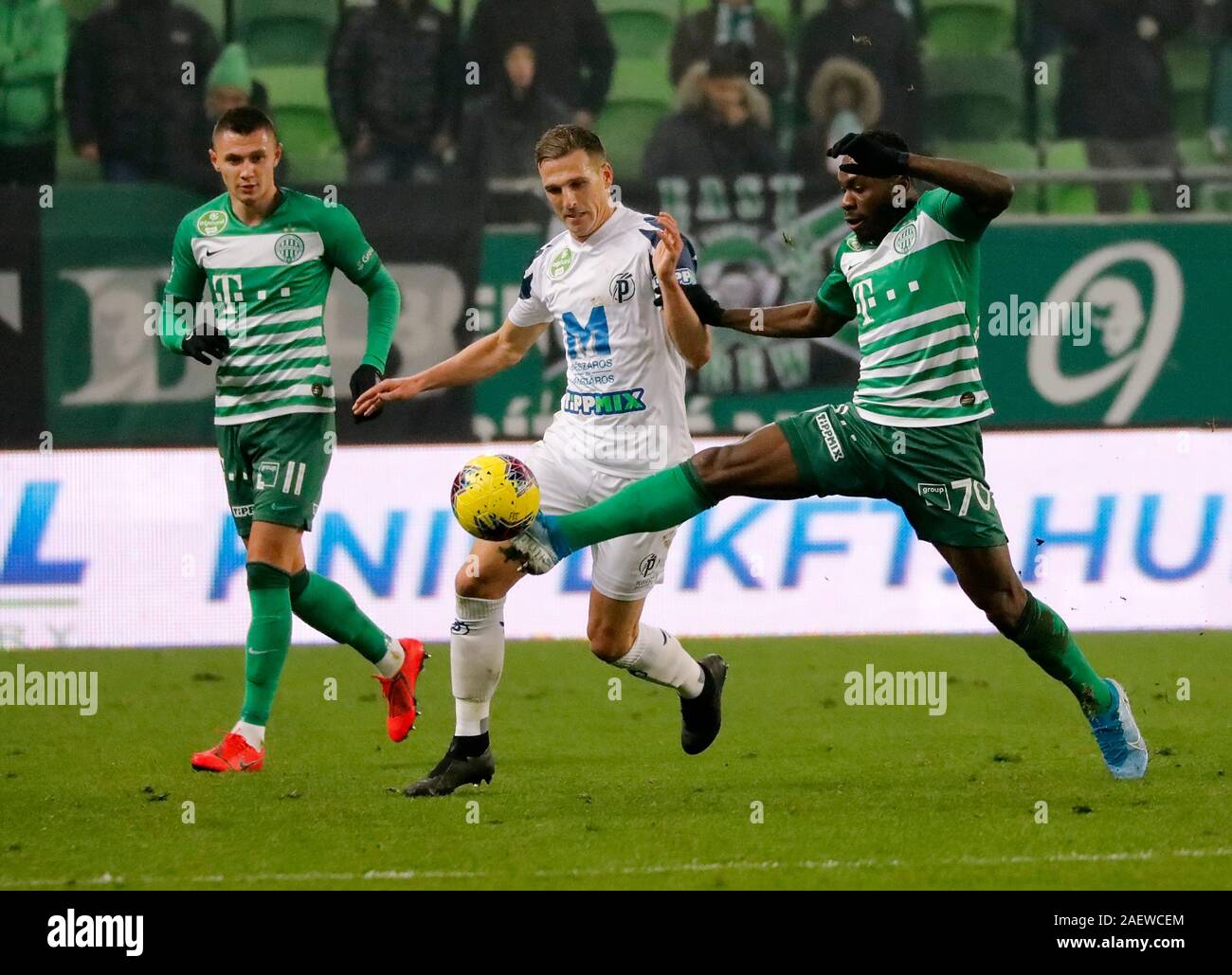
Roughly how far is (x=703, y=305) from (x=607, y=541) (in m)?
0.83

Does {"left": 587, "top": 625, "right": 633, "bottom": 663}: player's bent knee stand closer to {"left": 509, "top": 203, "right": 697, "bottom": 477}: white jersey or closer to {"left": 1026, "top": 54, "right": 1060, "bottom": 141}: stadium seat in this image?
{"left": 509, "top": 203, "right": 697, "bottom": 477}: white jersey

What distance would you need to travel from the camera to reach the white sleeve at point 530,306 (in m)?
6.71

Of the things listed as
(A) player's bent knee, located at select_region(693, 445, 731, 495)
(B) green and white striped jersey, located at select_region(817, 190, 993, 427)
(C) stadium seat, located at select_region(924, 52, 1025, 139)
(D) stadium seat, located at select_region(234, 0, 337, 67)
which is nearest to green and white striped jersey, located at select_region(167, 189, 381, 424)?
(A) player's bent knee, located at select_region(693, 445, 731, 495)

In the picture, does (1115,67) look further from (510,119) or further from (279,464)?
(279,464)

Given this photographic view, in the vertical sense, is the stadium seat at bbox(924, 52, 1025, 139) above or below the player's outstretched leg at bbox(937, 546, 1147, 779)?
above

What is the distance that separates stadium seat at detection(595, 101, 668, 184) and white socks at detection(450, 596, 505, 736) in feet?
18.7

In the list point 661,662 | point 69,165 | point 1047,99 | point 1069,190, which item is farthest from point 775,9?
point 661,662

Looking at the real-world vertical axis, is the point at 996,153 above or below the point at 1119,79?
below

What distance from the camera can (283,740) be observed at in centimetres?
748

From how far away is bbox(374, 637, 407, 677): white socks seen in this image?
284 inches

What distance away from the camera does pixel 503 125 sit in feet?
37.6

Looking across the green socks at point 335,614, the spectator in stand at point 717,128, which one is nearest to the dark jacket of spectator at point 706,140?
the spectator in stand at point 717,128

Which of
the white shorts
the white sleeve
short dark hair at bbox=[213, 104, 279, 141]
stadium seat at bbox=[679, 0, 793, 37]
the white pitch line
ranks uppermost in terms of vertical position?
stadium seat at bbox=[679, 0, 793, 37]

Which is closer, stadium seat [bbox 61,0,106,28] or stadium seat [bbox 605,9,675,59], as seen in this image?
stadium seat [bbox 61,0,106,28]
